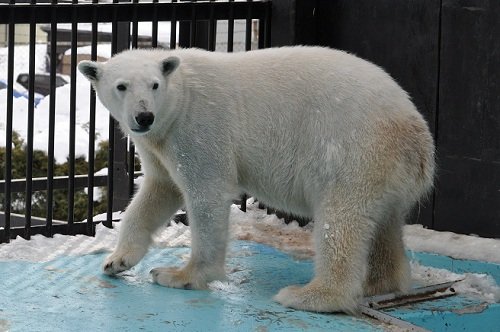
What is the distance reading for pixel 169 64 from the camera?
18.1 feet

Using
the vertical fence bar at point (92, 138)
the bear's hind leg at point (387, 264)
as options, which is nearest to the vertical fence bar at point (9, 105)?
the vertical fence bar at point (92, 138)

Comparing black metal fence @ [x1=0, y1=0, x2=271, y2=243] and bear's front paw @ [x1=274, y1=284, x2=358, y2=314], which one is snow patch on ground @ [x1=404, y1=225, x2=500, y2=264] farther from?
black metal fence @ [x1=0, y1=0, x2=271, y2=243]

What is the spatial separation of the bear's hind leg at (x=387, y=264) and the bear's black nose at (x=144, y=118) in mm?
1484

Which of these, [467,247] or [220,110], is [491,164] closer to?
[467,247]

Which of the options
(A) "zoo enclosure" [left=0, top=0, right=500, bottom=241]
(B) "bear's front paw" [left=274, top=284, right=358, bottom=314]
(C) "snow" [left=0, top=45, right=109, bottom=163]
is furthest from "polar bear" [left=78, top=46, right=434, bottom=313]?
(C) "snow" [left=0, top=45, right=109, bottom=163]

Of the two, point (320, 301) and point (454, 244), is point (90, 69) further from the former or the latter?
point (454, 244)

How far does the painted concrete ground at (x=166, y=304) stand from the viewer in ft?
16.9

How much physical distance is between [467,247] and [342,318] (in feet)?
5.38

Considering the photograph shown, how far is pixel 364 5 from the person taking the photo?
745 centimetres

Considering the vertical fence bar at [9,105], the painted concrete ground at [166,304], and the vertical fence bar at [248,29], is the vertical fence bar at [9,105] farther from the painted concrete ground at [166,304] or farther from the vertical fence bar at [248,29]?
the vertical fence bar at [248,29]

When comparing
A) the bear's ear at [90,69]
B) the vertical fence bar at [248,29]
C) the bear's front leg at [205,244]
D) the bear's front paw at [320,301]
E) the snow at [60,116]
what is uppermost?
the vertical fence bar at [248,29]

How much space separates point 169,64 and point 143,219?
1076 millimetres

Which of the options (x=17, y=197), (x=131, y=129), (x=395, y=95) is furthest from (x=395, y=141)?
(x=17, y=197)

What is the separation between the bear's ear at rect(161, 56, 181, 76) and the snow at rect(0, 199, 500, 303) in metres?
1.07
